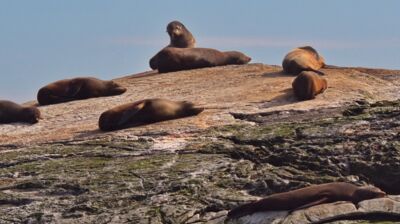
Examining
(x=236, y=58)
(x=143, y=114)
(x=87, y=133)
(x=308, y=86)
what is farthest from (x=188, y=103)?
(x=236, y=58)

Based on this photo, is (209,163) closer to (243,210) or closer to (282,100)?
(243,210)

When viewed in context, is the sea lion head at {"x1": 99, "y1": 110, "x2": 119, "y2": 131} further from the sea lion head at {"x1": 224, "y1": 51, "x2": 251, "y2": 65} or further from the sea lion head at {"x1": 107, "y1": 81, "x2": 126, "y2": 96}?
the sea lion head at {"x1": 224, "y1": 51, "x2": 251, "y2": 65}

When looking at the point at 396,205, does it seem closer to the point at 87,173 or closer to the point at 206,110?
the point at 87,173

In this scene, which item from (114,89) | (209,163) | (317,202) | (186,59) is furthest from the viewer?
(186,59)

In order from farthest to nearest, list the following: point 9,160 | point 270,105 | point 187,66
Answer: point 187,66, point 270,105, point 9,160

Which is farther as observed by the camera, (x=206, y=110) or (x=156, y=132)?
(x=206, y=110)

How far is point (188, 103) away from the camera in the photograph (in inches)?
718

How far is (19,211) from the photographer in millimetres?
14156

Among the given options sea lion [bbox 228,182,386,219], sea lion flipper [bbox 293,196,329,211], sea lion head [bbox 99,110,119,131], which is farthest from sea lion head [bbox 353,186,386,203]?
sea lion head [bbox 99,110,119,131]

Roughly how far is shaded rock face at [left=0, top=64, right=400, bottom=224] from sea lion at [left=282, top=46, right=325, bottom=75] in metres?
3.02

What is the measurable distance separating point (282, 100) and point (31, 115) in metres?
4.67

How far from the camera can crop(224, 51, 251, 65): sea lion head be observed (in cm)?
2541

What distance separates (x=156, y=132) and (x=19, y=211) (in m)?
3.22

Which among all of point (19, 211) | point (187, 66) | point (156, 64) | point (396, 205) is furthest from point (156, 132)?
point (156, 64)
